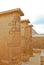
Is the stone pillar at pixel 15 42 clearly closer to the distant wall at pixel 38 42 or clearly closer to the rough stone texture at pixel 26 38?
the rough stone texture at pixel 26 38

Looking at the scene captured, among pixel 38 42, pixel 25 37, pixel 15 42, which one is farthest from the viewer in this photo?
pixel 38 42

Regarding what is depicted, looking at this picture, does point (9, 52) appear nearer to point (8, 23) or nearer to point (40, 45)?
point (8, 23)

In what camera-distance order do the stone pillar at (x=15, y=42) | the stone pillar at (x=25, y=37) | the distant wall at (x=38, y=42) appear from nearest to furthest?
the stone pillar at (x=15, y=42)
the stone pillar at (x=25, y=37)
the distant wall at (x=38, y=42)

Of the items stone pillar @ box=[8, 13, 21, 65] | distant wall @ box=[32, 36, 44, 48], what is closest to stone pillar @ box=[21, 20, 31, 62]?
stone pillar @ box=[8, 13, 21, 65]

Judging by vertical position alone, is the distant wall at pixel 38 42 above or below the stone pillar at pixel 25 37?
below

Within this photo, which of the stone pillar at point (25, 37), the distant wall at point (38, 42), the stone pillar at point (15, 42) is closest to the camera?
the stone pillar at point (15, 42)

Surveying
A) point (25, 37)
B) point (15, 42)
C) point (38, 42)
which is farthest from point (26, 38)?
point (38, 42)

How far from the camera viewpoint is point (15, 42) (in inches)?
83.0

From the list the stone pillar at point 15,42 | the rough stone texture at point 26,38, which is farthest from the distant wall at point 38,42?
the stone pillar at point 15,42

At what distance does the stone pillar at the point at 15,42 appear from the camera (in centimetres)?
207

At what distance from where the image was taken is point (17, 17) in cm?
213

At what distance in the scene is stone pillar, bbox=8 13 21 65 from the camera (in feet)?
6.80

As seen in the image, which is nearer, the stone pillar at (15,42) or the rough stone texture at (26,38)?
the stone pillar at (15,42)

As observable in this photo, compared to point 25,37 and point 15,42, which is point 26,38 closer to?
point 25,37
